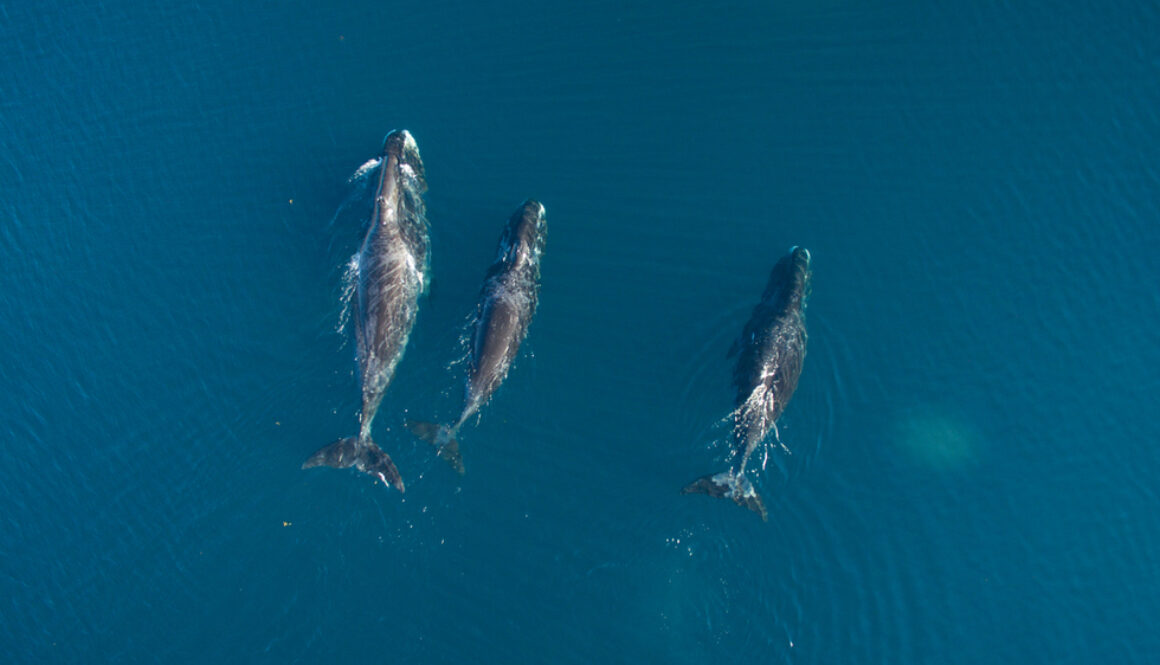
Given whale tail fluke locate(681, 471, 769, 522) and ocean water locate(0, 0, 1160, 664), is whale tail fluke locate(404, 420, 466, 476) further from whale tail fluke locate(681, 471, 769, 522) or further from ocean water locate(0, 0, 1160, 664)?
whale tail fluke locate(681, 471, 769, 522)

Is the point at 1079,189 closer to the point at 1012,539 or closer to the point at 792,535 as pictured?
the point at 1012,539

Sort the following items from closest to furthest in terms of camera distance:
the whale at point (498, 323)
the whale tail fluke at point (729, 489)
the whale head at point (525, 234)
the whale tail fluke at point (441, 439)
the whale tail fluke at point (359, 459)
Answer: the whale tail fluke at point (729, 489), the whale tail fluke at point (359, 459), the whale tail fluke at point (441, 439), the whale at point (498, 323), the whale head at point (525, 234)

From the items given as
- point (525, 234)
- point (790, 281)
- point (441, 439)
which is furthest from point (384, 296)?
point (790, 281)

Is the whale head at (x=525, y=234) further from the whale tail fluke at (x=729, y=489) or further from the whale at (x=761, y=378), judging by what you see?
the whale tail fluke at (x=729, y=489)

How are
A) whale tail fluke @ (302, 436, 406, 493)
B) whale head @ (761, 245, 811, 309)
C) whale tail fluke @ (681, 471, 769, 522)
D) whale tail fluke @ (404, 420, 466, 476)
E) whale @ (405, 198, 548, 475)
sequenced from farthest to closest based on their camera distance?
whale head @ (761, 245, 811, 309) → whale @ (405, 198, 548, 475) → whale tail fluke @ (404, 420, 466, 476) → whale tail fluke @ (302, 436, 406, 493) → whale tail fluke @ (681, 471, 769, 522)

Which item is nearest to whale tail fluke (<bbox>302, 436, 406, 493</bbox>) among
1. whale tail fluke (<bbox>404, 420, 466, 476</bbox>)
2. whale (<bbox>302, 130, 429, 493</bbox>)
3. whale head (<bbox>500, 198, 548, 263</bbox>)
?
whale (<bbox>302, 130, 429, 493</bbox>)

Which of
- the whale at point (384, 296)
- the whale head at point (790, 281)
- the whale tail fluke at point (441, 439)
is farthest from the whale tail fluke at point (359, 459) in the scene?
the whale head at point (790, 281)

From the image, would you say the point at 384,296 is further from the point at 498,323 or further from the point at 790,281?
the point at 790,281
